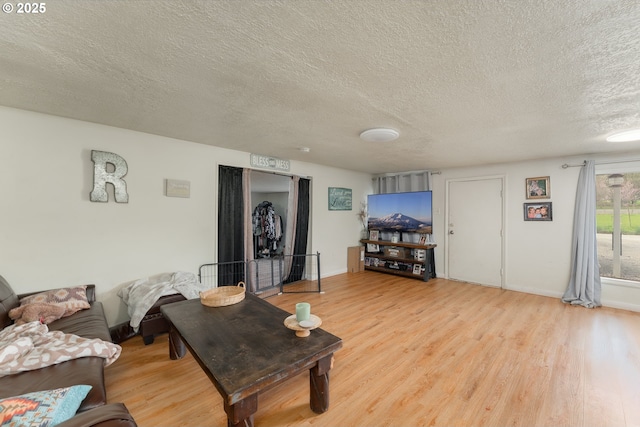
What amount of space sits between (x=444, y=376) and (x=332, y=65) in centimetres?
249

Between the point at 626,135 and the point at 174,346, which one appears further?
the point at 626,135

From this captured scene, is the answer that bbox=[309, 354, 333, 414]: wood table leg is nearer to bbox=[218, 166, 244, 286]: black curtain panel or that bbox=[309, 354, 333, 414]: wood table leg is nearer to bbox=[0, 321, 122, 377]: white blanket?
bbox=[0, 321, 122, 377]: white blanket

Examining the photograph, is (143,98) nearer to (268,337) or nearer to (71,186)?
(71,186)

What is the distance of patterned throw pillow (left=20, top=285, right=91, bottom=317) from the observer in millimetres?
2105

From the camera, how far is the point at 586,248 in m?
3.62

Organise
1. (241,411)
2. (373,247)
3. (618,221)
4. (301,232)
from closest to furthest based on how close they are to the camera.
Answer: (241,411) → (618,221) → (301,232) → (373,247)

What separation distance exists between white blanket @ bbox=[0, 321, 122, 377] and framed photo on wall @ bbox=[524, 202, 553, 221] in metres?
5.61

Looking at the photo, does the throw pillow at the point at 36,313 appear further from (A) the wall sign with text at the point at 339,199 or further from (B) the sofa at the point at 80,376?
(A) the wall sign with text at the point at 339,199

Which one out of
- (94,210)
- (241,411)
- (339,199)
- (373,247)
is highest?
(339,199)

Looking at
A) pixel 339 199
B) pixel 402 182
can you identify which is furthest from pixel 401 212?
pixel 339 199

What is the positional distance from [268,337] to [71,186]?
8.49ft

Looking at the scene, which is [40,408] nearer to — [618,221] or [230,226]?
[230,226]

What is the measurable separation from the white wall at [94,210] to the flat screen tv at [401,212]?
338 centimetres

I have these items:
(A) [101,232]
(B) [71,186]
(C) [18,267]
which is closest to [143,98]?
(B) [71,186]
